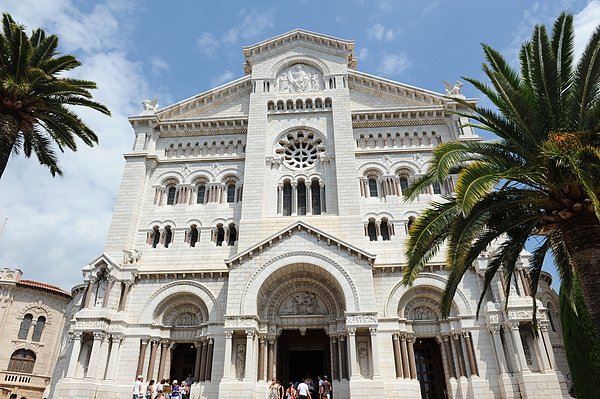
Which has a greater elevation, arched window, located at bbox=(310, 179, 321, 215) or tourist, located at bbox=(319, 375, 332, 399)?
arched window, located at bbox=(310, 179, 321, 215)

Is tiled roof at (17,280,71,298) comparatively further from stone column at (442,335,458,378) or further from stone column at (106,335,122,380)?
stone column at (442,335,458,378)

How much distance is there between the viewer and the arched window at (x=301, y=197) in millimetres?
26141

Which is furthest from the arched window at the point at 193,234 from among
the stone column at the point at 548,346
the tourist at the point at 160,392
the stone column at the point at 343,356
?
the stone column at the point at 548,346

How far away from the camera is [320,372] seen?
2375 centimetres

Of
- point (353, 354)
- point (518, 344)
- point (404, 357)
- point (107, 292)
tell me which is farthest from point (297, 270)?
point (518, 344)

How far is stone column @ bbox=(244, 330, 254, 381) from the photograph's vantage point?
19469 millimetres

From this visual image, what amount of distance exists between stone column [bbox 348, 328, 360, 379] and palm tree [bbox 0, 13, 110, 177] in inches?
576

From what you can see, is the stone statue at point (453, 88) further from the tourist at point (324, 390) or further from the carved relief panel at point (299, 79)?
the tourist at point (324, 390)

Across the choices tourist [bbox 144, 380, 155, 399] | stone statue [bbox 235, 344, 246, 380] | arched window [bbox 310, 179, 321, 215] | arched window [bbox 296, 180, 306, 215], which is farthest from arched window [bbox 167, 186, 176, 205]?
tourist [bbox 144, 380, 155, 399]

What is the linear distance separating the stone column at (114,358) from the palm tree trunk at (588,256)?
20.4 m

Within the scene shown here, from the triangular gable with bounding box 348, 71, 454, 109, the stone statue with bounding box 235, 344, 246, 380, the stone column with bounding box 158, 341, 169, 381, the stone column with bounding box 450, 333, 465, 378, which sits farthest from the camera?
the triangular gable with bounding box 348, 71, 454, 109

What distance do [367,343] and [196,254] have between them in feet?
35.9

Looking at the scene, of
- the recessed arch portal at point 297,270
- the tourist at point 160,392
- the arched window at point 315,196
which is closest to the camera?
the tourist at point 160,392

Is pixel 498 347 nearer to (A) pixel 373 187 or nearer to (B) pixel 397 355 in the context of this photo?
(B) pixel 397 355
